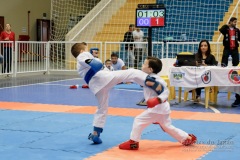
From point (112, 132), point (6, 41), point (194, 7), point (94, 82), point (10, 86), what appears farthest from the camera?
point (194, 7)

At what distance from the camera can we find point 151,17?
10.0 meters

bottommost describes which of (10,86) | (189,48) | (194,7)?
(10,86)

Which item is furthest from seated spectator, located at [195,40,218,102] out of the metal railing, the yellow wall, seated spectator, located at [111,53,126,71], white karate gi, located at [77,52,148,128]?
the yellow wall

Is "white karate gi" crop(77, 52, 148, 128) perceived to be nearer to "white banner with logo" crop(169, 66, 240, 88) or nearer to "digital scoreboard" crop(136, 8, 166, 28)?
"white banner with logo" crop(169, 66, 240, 88)

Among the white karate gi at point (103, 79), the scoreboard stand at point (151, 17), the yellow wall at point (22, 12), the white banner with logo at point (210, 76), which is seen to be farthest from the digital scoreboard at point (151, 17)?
the yellow wall at point (22, 12)

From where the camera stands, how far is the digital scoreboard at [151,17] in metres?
10.0

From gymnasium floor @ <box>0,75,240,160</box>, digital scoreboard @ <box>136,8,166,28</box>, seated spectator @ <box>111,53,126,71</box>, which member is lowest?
gymnasium floor @ <box>0,75,240,160</box>

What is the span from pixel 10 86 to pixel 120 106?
191 inches

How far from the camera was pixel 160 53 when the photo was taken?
16219 millimetres

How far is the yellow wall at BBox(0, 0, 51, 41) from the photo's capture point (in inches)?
891

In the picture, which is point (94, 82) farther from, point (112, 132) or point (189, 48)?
point (189, 48)

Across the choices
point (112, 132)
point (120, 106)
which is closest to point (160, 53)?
point (120, 106)

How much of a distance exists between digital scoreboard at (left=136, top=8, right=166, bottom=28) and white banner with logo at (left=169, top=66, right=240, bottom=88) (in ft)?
4.06

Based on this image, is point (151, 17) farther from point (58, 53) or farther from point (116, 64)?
point (58, 53)
